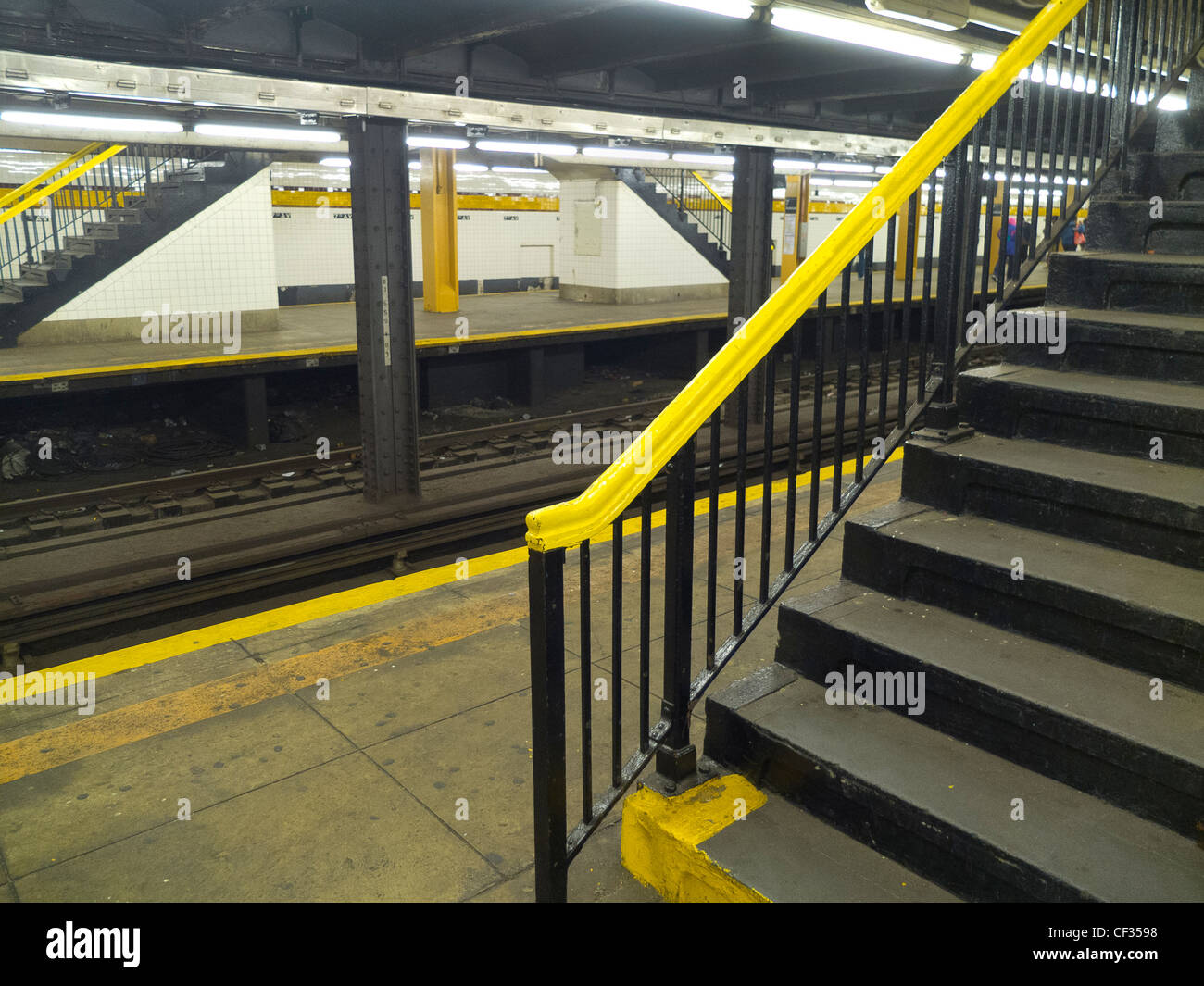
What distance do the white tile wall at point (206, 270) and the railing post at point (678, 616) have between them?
11542 millimetres

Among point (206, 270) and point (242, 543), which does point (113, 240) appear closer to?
point (206, 270)

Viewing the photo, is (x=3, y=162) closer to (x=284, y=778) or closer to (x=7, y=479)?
(x=7, y=479)

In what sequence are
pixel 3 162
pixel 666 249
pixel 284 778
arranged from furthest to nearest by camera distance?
1. pixel 666 249
2. pixel 3 162
3. pixel 284 778

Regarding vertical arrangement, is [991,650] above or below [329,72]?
below

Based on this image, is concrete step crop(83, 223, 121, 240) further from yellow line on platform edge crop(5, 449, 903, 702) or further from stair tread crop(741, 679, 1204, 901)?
stair tread crop(741, 679, 1204, 901)

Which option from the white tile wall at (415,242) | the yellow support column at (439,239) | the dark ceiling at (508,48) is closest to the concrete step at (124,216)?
the white tile wall at (415,242)

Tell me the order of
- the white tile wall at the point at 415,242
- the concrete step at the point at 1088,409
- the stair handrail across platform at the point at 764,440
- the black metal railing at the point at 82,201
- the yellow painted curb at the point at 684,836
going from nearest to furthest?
1. the stair handrail across platform at the point at 764,440
2. the yellow painted curb at the point at 684,836
3. the concrete step at the point at 1088,409
4. the black metal railing at the point at 82,201
5. the white tile wall at the point at 415,242

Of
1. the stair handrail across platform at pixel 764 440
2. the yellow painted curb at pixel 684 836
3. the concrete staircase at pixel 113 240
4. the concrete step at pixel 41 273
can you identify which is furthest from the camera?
the concrete step at pixel 41 273

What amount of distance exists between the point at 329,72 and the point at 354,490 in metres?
3.39

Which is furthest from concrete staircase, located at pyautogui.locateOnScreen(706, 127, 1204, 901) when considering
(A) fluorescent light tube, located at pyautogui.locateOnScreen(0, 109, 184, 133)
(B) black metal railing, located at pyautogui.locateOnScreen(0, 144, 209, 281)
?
(B) black metal railing, located at pyautogui.locateOnScreen(0, 144, 209, 281)

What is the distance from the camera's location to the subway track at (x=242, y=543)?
5785 mm

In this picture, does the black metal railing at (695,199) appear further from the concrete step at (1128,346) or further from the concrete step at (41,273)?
the concrete step at (1128,346)
